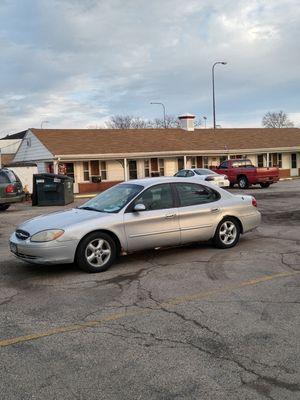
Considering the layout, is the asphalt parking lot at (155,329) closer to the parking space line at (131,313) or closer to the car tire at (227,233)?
the parking space line at (131,313)

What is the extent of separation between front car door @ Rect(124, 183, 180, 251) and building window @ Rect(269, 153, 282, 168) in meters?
33.0

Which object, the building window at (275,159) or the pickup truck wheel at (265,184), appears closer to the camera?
the pickup truck wheel at (265,184)

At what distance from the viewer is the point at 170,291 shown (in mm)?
6309

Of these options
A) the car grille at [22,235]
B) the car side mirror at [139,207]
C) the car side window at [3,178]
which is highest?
the car side window at [3,178]

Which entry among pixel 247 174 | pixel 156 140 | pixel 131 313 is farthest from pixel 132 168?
pixel 131 313

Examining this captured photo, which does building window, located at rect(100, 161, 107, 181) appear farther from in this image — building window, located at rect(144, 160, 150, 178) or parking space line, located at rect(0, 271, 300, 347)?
parking space line, located at rect(0, 271, 300, 347)

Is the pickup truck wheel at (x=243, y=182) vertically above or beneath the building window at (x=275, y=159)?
beneath

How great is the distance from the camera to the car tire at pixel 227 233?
8.91m

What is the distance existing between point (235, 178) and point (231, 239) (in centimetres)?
2138

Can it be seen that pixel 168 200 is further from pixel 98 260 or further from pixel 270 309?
pixel 270 309

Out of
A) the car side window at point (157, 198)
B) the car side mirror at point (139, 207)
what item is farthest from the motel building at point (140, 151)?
the car side mirror at point (139, 207)

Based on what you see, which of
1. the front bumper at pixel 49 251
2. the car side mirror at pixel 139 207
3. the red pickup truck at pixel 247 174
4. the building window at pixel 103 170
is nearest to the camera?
the front bumper at pixel 49 251

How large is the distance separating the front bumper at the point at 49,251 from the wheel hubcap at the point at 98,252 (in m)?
0.25

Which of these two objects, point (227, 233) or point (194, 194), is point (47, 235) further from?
point (227, 233)
